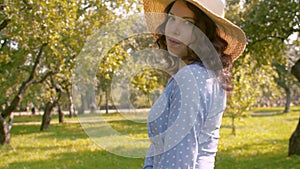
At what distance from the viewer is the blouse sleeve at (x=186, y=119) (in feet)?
6.03

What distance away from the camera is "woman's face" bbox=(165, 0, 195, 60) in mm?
2113

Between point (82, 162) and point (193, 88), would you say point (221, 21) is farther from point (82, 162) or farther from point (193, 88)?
point (82, 162)

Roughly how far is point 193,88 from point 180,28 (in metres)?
0.41

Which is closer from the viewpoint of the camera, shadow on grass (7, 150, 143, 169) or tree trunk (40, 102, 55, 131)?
shadow on grass (7, 150, 143, 169)

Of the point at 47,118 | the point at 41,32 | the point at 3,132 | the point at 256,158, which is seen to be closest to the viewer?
the point at 256,158

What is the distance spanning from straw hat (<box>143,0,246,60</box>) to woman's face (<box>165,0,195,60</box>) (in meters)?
0.09

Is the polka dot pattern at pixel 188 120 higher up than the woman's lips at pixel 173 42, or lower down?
lower down

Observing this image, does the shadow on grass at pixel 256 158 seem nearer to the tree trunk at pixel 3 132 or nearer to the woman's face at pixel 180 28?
the woman's face at pixel 180 28

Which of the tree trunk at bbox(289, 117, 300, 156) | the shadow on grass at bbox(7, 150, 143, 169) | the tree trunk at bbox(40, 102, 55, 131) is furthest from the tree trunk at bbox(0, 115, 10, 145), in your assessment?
the tree trunk at bbox(289, 117, 300, 156)

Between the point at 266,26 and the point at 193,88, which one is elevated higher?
the point at 266,26

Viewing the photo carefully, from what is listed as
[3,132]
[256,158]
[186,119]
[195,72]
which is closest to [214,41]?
[195,72]

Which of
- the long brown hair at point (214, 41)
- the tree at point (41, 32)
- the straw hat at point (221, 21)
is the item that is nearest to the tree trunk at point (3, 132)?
the tree at point (41, 32)

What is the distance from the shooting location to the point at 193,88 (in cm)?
185

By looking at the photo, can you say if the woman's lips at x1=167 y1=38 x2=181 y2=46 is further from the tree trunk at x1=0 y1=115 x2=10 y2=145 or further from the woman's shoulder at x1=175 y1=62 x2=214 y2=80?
the tree trunk at x1=0 y1=115 x2=10 y2=145
